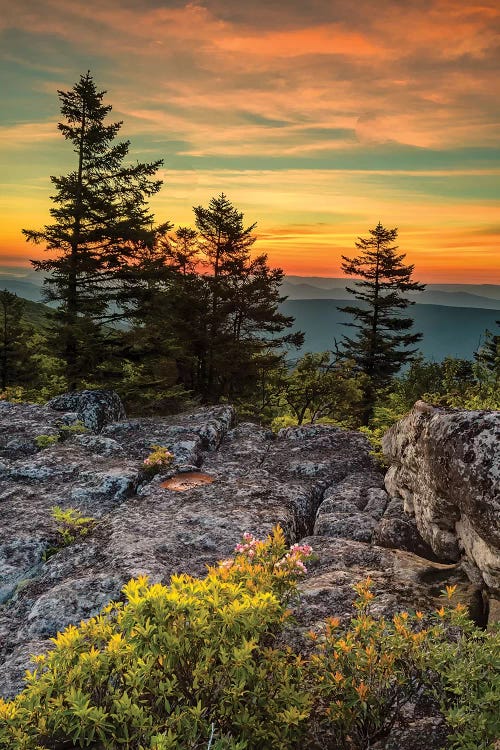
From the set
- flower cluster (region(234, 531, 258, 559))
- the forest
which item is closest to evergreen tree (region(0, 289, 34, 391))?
the forest

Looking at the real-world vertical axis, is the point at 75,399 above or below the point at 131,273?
below

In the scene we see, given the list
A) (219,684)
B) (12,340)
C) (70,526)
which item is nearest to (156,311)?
(70,526)

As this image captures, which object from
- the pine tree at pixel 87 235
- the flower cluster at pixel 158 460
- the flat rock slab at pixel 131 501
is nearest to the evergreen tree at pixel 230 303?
the pine tree at pixel 87 235

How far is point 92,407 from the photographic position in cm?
1423

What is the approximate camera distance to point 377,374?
4722 cm

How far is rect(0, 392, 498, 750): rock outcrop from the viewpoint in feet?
15.9

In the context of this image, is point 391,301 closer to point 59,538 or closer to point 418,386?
point 418,386

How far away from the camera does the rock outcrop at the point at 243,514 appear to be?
486 centimetres

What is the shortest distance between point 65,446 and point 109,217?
13.0 metres

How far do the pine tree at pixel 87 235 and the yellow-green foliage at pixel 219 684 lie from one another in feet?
59.2

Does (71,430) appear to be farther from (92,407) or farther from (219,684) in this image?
(219,684)

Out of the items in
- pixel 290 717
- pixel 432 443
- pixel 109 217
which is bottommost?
pixel 290 717

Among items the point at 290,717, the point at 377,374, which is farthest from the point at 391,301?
the point at 290,717

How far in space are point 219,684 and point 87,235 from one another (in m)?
20.3
